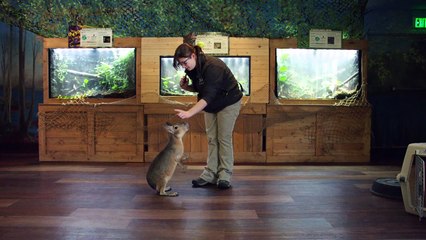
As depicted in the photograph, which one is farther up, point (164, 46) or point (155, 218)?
point (164, 46)

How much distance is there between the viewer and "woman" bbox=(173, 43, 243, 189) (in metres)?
3.81


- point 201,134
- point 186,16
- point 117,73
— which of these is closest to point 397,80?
point 201,134

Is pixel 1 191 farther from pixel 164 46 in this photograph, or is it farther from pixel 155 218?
pixel 164 46

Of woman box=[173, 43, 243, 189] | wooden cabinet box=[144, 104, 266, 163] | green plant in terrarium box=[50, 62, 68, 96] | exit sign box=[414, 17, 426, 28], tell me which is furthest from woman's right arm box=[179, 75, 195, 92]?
exit sign box=[414, 17, 426, 28]

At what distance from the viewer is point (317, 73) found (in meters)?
6.22

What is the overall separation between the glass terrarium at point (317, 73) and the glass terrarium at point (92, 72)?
2120 millimetres

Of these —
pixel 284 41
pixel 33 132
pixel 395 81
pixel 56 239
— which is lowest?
pixel 56 239

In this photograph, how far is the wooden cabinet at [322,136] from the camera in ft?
19.4

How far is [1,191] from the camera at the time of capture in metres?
3.92

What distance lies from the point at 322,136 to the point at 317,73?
923mm

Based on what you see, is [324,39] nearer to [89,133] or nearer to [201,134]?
[201,134]

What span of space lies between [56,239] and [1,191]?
1.69 meters

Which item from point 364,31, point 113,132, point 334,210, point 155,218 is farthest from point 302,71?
point 155,218

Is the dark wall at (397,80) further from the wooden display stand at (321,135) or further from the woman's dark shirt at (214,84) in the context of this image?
the woman's dark shirt at (214,84)
